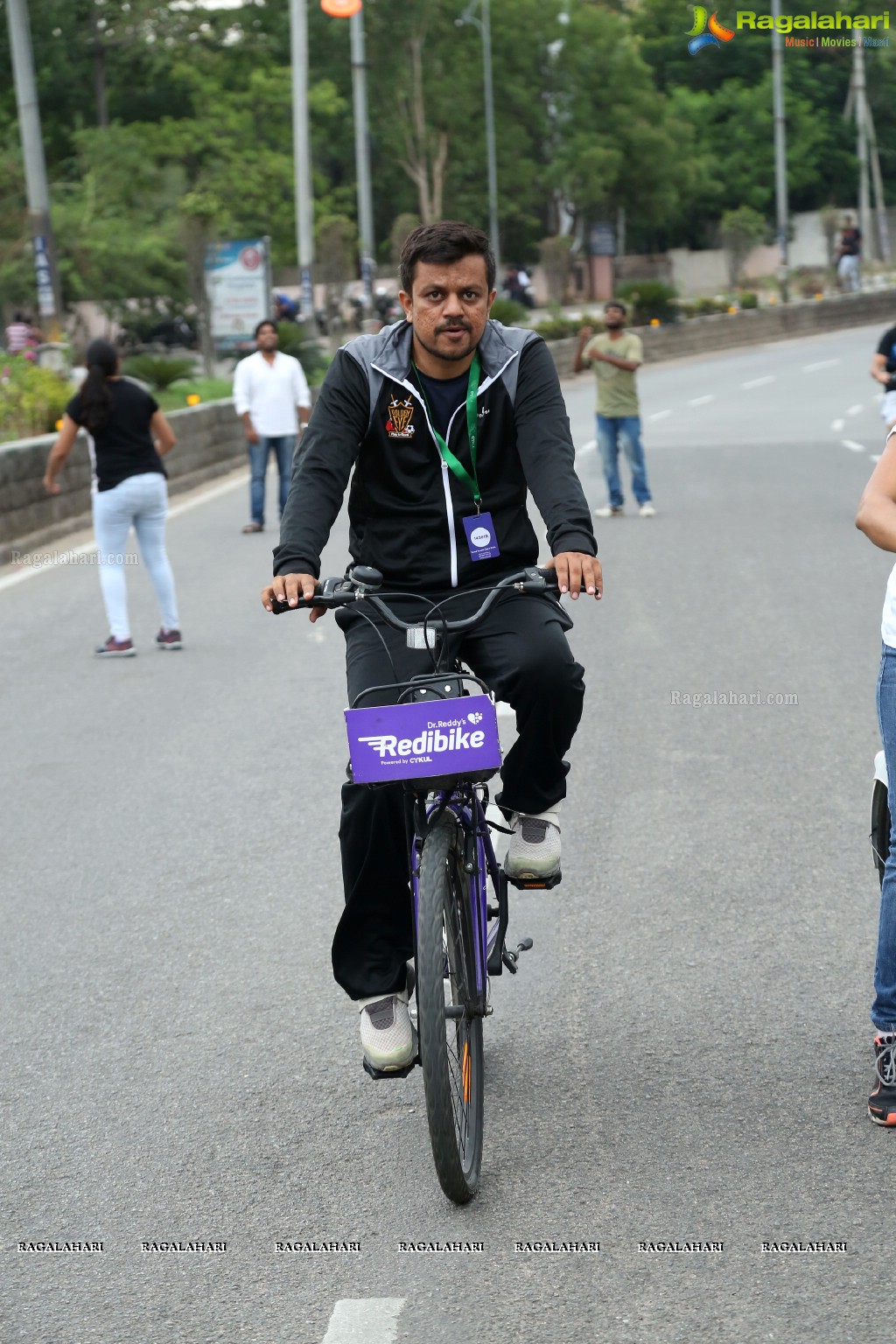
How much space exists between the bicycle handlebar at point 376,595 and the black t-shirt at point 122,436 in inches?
281

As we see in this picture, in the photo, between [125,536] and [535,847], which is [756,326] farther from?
[535,847]

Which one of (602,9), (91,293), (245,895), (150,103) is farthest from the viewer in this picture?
(602,9)

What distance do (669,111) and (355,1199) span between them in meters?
80.8

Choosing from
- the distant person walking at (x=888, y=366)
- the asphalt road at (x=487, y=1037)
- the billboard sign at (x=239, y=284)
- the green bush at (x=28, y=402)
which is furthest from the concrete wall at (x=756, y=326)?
the asphalt road at (x=487, y=1037)

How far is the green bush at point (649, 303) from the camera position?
4672cm

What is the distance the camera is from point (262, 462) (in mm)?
16953

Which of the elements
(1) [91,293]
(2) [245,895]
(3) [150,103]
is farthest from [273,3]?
(2) [245,895]

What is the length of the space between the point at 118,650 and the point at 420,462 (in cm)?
715

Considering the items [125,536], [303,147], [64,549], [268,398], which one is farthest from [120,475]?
[303,147]

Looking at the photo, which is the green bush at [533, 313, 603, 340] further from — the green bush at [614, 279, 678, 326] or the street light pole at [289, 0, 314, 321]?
the street light pole at [289, 0, 314, 321]

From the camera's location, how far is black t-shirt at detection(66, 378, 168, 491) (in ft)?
36.1

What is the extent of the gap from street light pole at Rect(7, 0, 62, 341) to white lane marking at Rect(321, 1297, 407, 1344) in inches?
777

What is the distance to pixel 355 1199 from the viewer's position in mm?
3963

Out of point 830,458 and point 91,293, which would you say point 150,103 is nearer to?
point 91,293
